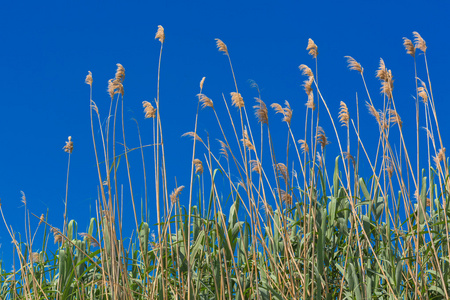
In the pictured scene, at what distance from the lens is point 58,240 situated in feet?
9.91

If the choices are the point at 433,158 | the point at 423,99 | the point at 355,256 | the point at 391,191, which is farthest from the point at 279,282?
the point at 423,99

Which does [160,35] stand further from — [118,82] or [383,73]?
[383,73]

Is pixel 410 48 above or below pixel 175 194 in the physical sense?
above

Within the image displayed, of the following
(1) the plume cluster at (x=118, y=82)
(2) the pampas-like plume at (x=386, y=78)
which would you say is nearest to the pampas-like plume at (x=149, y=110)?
(1) the plume cluster at (x=118, y=82)

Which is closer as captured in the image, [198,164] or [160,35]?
[198,164]

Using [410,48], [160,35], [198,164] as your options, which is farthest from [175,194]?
[410,48]

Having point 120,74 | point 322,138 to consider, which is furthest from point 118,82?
point 322,138

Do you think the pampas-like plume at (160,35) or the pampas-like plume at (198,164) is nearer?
the pampas-like plume at (198,164)

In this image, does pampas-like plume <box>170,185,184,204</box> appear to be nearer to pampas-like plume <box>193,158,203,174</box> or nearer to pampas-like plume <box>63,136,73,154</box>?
pampas-like plume <box>193,158,203,174</box>

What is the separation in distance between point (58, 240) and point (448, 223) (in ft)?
7.65

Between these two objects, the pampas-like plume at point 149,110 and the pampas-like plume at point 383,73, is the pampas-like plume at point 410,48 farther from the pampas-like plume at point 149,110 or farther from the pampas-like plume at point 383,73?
the pampas-like plume at point 149,110

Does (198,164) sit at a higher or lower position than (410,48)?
lower

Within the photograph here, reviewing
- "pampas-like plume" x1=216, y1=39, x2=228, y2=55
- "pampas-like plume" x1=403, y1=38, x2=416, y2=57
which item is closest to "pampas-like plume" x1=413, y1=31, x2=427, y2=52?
"pampas-like plume" x1=403, y1=38, x2=416, y2=57

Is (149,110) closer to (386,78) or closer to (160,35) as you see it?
(160,35)
